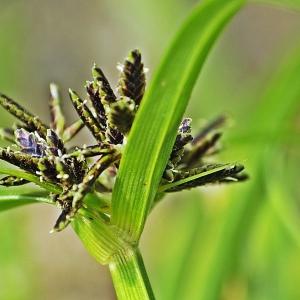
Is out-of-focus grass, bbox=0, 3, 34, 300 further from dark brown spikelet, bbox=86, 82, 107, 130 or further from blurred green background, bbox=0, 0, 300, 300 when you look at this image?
dark brown spikelet, bbox=86, 82, 107, 130

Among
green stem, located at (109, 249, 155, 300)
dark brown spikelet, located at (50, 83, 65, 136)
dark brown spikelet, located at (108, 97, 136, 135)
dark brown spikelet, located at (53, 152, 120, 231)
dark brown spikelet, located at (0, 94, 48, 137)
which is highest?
dark brown spikelet, located at (50, 83, 65, 136)

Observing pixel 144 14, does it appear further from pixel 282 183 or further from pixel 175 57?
pixel 175 57

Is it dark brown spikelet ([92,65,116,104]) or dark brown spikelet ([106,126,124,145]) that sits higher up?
dark brown spikelet ([92,65,116,104])

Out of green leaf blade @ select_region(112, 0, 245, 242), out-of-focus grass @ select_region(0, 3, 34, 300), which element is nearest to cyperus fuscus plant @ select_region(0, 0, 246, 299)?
green leaf blade @ select_region(112, 0, 245, 242)

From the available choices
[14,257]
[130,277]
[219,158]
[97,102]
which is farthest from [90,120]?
[14,257]

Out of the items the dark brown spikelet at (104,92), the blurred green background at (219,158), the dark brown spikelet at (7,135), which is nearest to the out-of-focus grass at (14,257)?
the blurred green background at (219,158)

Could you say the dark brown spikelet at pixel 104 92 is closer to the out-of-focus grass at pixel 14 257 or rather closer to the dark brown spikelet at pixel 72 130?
the dark brown spikelet at pixel 72 130

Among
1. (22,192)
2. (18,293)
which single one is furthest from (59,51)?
(22,192)
